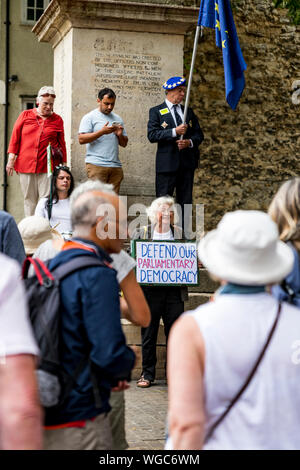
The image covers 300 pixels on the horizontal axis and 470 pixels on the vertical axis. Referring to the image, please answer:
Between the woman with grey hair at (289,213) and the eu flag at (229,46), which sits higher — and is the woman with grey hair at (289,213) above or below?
below

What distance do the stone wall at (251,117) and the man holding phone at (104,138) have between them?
5.88m

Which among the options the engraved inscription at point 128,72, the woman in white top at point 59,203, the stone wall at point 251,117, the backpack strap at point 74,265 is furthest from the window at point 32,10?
the backpack strap at point 74,265

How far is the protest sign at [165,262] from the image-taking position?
816 centimetres

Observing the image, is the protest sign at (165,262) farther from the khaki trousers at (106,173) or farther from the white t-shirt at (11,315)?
the white t-shirt at (11,315)

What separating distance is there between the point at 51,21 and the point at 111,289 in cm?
915

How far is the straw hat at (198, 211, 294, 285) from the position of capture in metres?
2.64

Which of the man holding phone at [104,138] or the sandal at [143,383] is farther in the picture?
the man holding phone at [104,138]

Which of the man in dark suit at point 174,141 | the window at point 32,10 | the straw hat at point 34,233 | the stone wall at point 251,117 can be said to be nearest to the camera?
the straw hat at point 34,233

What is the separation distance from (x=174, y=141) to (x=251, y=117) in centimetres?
663

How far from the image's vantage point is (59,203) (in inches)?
350

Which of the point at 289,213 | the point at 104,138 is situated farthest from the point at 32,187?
the point at 289,213

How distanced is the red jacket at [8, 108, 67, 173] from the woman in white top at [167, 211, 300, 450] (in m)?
7.73

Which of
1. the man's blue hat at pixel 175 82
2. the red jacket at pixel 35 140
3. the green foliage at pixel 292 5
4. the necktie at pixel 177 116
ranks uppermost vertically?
the green foliage at pixel 292 5

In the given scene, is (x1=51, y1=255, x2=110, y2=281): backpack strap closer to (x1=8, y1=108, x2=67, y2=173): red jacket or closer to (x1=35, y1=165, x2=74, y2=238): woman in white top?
(x1=35, y1=165, x2=74, y2=238): woman in white top
